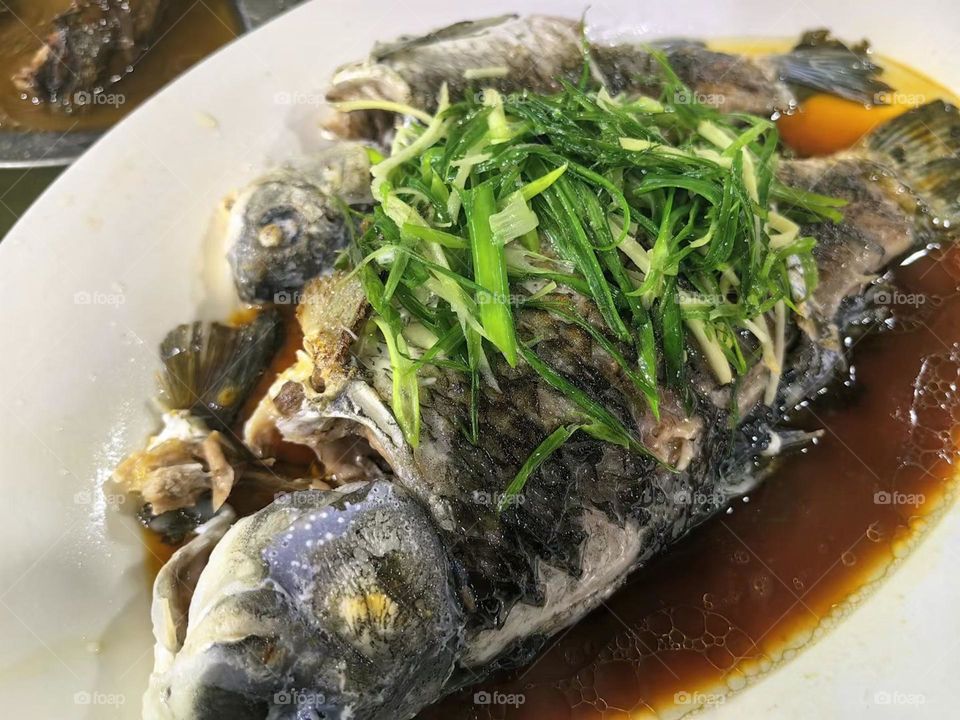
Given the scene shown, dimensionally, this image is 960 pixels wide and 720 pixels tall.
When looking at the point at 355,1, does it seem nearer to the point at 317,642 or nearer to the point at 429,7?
the point at 429,7

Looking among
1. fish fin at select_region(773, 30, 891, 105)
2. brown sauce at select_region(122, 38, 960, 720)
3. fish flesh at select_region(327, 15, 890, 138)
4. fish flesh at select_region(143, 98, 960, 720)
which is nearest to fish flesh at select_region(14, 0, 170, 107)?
fish flesh at select_region(327, 15, 890, 138)

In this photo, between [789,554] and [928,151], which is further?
[928,151]

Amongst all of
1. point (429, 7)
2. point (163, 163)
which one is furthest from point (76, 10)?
point (429, 7)

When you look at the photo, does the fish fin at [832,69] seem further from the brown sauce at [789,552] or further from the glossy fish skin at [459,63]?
the glossy fish skin at [459,63]

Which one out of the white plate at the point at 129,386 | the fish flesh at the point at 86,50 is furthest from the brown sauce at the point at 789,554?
the fish flesh at the point at 86,50

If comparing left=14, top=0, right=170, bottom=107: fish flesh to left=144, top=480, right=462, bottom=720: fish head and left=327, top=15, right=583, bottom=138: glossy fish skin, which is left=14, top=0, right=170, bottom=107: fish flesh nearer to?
left=327, top=15, right=583, bottom=138: glossy fish skin

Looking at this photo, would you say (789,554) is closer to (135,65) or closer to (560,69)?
(560,69)

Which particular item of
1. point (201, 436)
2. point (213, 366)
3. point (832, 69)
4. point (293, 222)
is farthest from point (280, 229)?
point (832, 69)
